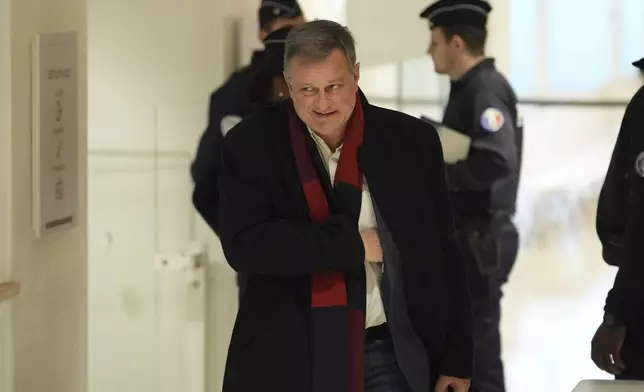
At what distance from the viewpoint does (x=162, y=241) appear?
2723 mm

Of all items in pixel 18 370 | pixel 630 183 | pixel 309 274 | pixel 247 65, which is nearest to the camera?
pixel 309 274

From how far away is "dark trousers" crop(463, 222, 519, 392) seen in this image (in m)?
2.48

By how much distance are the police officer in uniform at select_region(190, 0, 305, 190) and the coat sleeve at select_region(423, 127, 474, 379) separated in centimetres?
87

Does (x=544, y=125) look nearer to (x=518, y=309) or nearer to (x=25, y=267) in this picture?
(x=518, y=309)

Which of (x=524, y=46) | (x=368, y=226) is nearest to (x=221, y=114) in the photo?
(x=524, y=46)

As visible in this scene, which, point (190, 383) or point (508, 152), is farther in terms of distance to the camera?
point (190, 383)

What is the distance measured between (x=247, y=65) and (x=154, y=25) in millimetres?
295

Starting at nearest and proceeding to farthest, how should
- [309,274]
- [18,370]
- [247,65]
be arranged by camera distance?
[309,274]
[18,370]
[247,65]

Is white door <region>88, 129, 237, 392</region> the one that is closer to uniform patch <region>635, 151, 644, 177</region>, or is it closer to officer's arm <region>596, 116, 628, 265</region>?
officer's arm <region>596, 116, 628, 265</region>

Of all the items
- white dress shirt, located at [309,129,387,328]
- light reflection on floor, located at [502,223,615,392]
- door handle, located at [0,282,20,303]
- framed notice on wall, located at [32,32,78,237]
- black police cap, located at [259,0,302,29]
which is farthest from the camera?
black police cap, located at [259,0,302,29]

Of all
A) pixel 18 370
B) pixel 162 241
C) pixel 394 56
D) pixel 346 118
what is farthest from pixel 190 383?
pixel 346 118

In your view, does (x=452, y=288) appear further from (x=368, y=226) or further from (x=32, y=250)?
(x=32, y=250)

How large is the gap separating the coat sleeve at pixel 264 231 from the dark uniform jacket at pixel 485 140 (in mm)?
831

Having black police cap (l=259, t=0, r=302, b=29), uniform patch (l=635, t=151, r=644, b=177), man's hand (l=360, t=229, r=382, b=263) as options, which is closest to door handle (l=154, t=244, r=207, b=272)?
black police cap (l=259, t=0, r=302, b=29)
